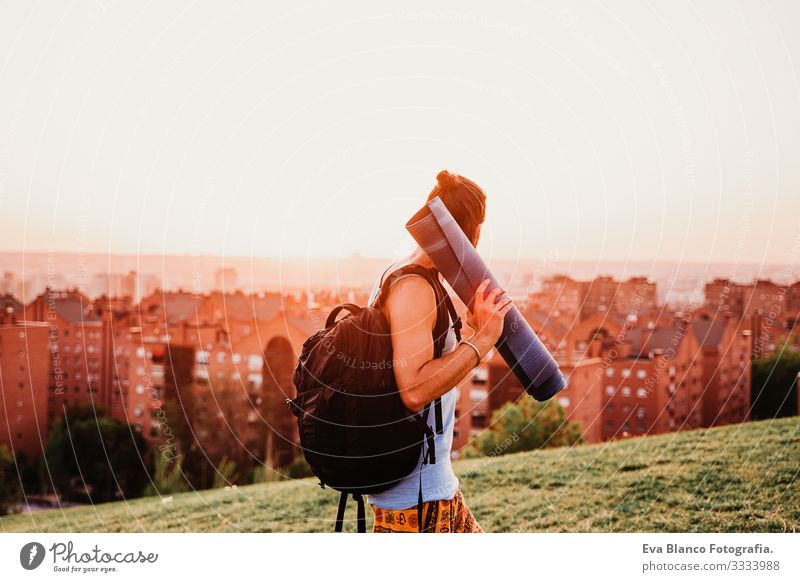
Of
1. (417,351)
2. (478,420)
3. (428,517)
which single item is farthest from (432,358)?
(478,420)

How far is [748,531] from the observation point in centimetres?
389

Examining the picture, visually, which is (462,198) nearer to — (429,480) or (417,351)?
(417,351)

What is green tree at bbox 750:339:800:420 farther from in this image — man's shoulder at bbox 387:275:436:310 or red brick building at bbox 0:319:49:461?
red brick building at bbox 0:319:49:461

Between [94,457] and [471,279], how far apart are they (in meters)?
12.4

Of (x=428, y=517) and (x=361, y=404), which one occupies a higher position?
(x=361, y=404)

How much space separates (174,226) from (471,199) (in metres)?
2.94

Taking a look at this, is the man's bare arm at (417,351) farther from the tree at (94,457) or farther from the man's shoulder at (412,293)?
the tree at (94,457)

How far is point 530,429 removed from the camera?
1055cm

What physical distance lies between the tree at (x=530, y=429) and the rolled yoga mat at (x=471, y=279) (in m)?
7.67

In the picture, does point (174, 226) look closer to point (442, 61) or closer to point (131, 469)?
point (442, 61)

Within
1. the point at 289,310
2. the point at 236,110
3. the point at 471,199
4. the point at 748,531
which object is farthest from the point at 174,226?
the point at 289,310

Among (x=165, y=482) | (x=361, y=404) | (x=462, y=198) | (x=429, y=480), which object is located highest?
(x=462, y=198)

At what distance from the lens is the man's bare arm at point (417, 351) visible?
203 centimetres
